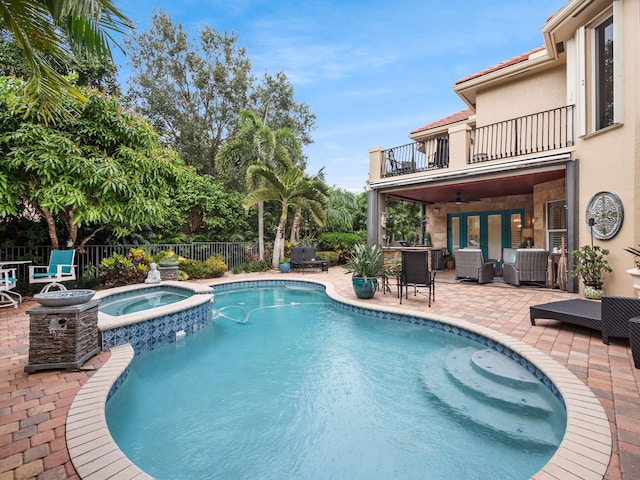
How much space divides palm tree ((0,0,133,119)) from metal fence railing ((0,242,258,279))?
579 cm

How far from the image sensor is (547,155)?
7629 mm

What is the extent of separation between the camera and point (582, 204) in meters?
7.05

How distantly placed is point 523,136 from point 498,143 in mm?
673

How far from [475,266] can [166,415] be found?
8.76m

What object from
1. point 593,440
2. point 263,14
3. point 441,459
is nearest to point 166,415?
point 441,459

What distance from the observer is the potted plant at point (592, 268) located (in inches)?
252

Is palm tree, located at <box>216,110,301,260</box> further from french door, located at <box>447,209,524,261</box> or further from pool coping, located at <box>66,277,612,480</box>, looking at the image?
pool coping, located at <box>66,277,612,480</box>

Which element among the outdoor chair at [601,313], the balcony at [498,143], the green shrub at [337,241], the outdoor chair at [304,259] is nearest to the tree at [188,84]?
the green shrub at [337,241]

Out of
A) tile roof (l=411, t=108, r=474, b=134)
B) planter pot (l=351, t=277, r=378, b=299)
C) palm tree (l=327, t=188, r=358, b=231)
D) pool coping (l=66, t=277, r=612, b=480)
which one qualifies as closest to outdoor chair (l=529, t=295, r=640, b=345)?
pool coping (l=66, t=277, r=612, b=480)

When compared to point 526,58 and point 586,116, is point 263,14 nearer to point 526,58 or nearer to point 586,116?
point 526,58

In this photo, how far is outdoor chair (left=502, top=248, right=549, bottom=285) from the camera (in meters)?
8.28

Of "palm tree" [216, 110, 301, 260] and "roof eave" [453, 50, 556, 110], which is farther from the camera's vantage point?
"palm tree" [216, 110, 301, 260]

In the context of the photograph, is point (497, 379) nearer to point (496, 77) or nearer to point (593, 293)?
point (593, 293)

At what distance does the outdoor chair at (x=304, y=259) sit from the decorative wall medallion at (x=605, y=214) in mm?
8479
